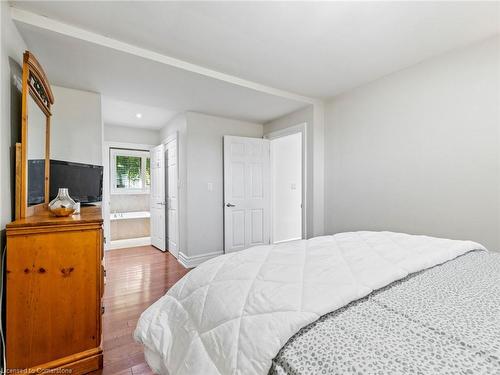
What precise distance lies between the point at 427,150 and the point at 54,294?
3.14 meters

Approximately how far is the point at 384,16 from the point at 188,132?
262 centimetres

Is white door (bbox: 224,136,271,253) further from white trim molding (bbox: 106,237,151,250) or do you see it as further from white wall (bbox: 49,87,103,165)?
white trim molding (bbox: 106,237,151,250)

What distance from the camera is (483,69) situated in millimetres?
1914

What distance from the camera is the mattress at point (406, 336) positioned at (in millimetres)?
486

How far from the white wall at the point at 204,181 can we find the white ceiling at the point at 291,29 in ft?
4.32

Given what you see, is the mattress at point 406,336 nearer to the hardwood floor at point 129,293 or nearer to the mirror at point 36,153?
the hardwood floor at point 129,293

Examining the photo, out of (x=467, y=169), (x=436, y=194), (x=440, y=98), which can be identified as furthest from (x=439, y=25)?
(x=436, y=194)

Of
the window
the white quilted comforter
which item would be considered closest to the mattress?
the white quilted comforter

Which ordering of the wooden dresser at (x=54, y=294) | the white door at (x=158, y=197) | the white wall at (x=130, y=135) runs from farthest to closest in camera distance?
the white wall at (x=130, y=135) < the white door at (x=158, y=197) < the wooden dresser at (x=54, y=294)

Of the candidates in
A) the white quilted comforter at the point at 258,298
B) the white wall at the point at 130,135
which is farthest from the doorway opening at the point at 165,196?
Result: the white quilted comforter at the point at 258,298

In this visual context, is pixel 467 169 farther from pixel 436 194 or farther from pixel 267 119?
pixel 267 119

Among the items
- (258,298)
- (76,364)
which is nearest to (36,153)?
(76,364)

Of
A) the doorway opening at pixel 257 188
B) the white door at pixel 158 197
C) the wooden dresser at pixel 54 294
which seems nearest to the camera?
the wooden dresser at pixel 54 294

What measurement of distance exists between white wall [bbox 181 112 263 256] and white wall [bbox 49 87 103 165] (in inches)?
45.0
